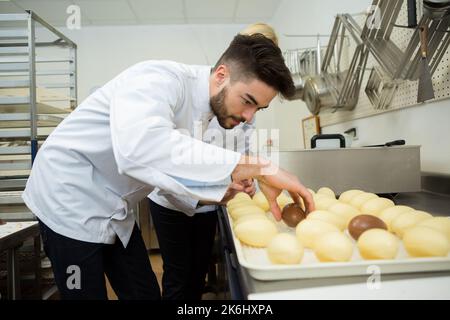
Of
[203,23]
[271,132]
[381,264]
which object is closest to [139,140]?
[381,264]

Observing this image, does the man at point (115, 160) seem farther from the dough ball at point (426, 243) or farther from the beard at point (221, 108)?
the dough ball at point (426, 243)

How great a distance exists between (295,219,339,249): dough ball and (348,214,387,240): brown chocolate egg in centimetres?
6

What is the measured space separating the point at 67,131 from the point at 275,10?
3172mm

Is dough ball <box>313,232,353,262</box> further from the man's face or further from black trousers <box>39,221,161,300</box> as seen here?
black trousers <box>39,221,161,300</box>

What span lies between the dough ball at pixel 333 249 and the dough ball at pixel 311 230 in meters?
0.05

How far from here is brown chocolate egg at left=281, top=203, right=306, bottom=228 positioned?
0.77 meters

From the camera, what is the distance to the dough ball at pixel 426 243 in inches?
20.6

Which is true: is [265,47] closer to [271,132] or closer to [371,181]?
[371,181]

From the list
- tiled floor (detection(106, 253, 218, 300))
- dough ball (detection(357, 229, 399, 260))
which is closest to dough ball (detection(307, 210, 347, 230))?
dough ball (detection(357, 229, 399, 260))

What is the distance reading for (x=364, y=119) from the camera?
182cm

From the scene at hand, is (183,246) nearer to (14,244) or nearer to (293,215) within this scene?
(14,244)

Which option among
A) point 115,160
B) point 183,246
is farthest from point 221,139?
point 115,160

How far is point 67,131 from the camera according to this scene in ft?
3.05
